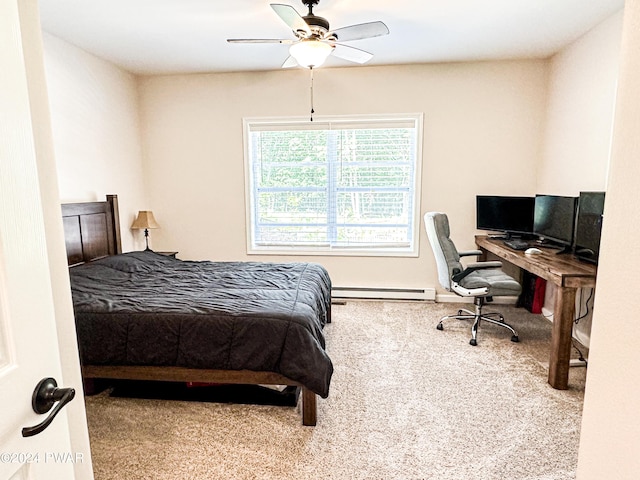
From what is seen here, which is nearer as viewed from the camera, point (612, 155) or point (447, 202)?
point (612, 155)

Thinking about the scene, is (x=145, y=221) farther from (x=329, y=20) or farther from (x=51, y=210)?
(x=51, y=210)

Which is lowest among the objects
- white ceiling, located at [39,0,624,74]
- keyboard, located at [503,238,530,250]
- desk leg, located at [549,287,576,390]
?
desk leg, located at [549,287,576,390]

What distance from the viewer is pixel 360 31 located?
2494mm

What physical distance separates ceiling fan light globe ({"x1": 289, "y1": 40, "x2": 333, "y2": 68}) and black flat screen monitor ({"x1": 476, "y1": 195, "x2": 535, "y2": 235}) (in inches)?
91.8

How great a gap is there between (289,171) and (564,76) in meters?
2.95

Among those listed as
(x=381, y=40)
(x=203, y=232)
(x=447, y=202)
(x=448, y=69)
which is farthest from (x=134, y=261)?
(x=448, y=69)

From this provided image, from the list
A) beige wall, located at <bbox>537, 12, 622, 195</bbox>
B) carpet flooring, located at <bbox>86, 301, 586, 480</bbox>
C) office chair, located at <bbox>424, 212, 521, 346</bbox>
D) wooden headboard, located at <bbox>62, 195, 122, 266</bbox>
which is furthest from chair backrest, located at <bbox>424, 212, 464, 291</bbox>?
wooden headboard, located at <bbox>62, 195, 122, 266</bbox>

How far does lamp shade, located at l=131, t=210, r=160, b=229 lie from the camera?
13.4 ft

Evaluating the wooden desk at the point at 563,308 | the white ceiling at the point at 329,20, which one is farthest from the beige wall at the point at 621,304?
the white ceiling at the point at 329,20

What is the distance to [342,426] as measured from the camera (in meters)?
2.06

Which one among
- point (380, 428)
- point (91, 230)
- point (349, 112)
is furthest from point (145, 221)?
point (380, 428)

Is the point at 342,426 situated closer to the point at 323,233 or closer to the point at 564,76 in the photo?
the point at 323,233

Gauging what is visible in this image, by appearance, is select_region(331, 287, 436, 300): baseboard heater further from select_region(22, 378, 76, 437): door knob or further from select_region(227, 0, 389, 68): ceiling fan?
select_region(22, 378, 76, 437): door knob

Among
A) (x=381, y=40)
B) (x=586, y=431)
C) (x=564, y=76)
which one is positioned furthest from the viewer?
(x=564, y=76)
